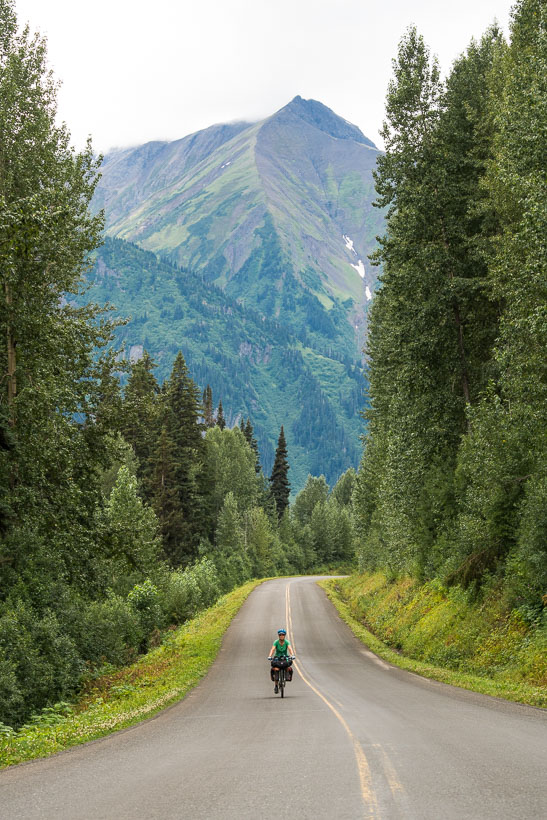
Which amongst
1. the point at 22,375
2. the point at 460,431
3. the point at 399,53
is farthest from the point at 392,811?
the point at 399,53

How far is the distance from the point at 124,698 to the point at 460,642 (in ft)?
36.7

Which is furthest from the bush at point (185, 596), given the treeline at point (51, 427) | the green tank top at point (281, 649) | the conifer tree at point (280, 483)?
the conifer tree at point (280, 483)

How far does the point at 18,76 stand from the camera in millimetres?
21531

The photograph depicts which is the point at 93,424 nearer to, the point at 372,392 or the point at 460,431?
the point at 460,431

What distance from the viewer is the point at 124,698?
17922mm

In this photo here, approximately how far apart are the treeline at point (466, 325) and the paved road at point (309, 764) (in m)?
7.05

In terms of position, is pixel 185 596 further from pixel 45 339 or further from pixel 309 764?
pixel 309 764

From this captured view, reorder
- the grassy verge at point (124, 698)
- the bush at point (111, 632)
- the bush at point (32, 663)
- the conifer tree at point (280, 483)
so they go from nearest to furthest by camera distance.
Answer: the grassy verge at point (124, 698)
the bush at point (32, 663)
the bush at point (111, 632)
the conifer tree at point (280, 483)

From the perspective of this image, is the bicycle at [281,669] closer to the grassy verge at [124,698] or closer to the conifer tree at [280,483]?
the grassy verge at [124,698]

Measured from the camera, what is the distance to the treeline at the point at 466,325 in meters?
20.2

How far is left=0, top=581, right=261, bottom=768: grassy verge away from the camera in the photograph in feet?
38.0

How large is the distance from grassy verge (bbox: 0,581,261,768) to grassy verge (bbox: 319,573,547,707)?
7.45 metres

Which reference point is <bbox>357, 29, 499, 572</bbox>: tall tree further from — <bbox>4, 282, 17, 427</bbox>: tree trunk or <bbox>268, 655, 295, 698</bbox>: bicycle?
<bbox>4, 282, 17, 427</bbox>: tree trunk

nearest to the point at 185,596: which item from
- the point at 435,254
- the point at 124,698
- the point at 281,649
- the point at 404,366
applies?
the point at 404,366
